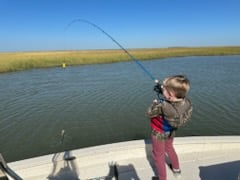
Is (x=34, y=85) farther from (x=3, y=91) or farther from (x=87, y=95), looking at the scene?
(x=87, y=95)

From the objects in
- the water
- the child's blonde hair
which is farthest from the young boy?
the water

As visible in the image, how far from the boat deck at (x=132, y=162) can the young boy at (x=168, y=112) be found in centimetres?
54

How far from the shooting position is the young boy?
262 centimetres

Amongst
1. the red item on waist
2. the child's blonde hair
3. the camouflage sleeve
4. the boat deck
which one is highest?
the child's blonde hair

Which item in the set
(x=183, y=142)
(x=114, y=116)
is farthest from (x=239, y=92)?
(x=183, y=142)

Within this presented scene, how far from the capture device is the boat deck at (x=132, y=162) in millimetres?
3398

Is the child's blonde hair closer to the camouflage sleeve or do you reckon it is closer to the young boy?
the young boy

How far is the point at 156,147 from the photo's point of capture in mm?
2992

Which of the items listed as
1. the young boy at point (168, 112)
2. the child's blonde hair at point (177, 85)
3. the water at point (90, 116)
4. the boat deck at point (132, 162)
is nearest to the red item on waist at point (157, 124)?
the young boy at point (168, 112)

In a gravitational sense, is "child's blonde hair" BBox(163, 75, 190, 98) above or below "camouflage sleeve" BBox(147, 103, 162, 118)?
above

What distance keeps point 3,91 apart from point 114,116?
8194 millimetres

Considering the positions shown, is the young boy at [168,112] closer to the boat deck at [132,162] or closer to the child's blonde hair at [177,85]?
the child's blonde hair at [177,85]

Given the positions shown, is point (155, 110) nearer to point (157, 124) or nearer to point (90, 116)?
point (157, 124)

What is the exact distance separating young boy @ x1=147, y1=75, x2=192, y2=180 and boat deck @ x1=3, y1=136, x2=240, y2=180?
540 millimetres
